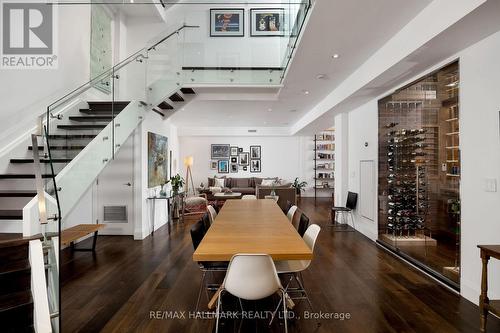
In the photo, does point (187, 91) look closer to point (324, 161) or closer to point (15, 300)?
point (15, 300)

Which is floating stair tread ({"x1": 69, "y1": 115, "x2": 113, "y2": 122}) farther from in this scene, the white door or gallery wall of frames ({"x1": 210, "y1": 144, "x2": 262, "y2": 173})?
gallery wall of frames ({"x1": 210, "y1": 144, "x2": 262, "y2": 173})

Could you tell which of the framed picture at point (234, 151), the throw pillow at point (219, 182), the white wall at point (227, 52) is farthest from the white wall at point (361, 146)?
the framed picture at point (234, 151)

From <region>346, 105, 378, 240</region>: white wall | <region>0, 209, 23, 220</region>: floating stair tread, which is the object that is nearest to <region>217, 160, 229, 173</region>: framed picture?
<region>346, 105, 378, 240</region>: white wall

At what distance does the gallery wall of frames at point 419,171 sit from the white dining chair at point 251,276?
3.15 metres

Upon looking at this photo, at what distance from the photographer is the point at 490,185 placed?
271 cm

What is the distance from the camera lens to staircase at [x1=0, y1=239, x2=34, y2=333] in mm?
2170

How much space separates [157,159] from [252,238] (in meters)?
4.71

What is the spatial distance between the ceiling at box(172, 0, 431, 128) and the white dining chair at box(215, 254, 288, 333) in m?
2.48

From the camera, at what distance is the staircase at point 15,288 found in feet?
7.12

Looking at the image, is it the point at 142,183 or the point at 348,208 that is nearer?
the point at 142,183

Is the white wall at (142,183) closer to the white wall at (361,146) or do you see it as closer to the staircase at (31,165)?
the staircase at (31,165)

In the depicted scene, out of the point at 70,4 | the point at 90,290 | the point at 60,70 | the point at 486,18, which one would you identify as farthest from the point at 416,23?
the point at 70,4

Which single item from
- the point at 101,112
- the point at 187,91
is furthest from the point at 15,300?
the point at 187,91

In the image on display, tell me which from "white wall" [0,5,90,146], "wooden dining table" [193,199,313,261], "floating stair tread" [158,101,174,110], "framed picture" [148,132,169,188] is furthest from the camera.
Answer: "floating stair tread" [158,101,174,110]
